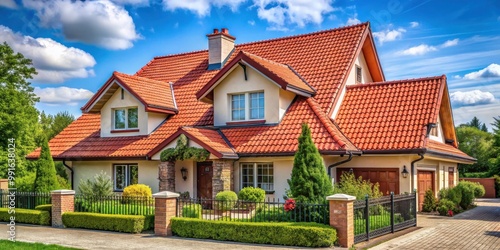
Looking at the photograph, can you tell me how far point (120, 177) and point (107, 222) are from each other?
8063 mm

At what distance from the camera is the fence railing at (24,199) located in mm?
20547

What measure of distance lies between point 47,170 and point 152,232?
721cm

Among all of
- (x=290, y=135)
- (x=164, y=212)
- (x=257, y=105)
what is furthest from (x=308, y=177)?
(x=257, y=105)

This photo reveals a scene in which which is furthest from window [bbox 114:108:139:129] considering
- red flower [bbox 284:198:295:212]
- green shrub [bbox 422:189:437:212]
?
green shrub [bbox 422:189:437:212]

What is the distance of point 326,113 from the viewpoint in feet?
73.8

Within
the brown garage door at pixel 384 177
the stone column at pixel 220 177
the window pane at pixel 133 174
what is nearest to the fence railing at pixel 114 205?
the stone column at pixel 220 177

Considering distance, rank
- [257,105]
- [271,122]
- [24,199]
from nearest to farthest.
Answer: [24,199] < [271,122] < [257,105]

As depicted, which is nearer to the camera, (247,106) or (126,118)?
(247,106)

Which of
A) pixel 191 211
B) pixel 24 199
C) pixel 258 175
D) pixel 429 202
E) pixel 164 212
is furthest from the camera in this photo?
pixel 429 202

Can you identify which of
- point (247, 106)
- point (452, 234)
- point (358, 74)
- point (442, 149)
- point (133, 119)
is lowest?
point (452, 234)

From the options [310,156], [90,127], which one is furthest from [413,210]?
[90,127]

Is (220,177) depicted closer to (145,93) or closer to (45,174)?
(145,93)

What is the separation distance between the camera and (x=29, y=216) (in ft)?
64.7

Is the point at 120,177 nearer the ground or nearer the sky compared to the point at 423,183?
nearer the sky
